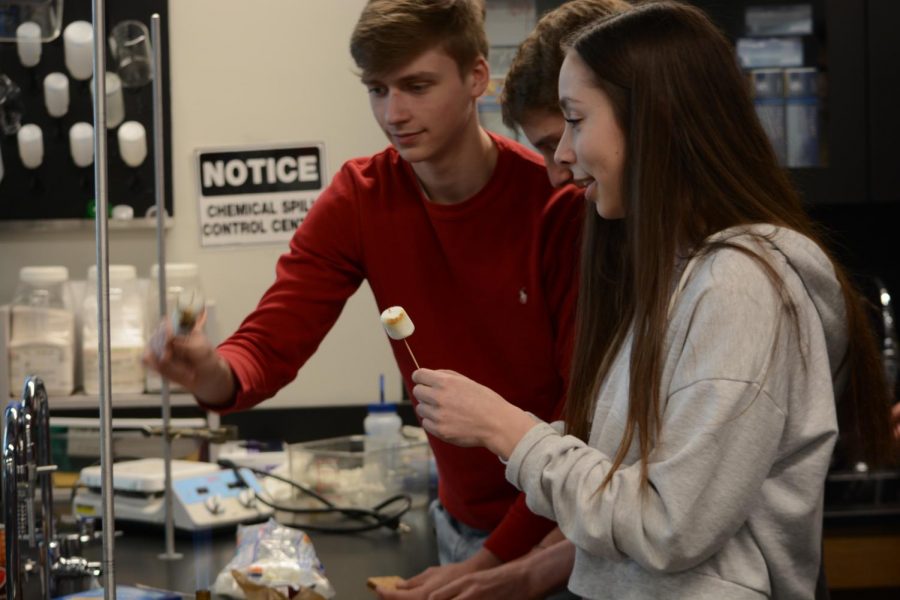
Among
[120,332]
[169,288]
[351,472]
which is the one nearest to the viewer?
[351,472]

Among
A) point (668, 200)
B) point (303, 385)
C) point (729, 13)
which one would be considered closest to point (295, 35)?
point (303, 385)

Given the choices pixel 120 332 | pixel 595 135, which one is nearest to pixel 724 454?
pixel 595 135

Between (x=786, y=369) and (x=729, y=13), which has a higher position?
(x=729, y=13)

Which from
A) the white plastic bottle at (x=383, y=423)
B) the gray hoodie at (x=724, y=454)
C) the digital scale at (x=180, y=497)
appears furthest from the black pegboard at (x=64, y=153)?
the gray hoodie at (x=724, y=454)

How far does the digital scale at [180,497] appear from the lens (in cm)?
210

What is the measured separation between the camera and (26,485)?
1434mm

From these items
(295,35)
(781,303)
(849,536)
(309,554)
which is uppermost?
(295,35)

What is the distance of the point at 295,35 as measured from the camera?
305 cm

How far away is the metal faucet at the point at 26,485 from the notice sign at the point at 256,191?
1.53 m

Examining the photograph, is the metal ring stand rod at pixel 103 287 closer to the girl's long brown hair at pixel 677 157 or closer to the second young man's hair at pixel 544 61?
the girl's long brown hair at pixel 677 157

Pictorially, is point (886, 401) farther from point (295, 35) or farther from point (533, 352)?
point (295, 35)

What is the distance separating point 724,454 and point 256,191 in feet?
7.32

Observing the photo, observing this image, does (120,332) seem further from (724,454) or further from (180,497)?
(724,454)

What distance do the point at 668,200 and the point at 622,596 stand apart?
1.20 feet
